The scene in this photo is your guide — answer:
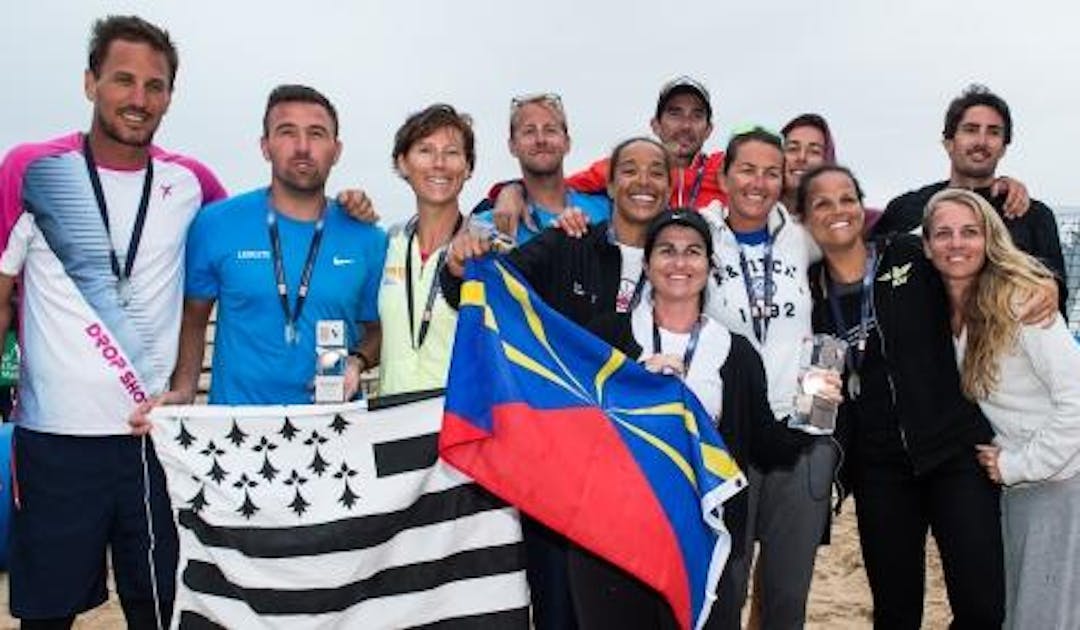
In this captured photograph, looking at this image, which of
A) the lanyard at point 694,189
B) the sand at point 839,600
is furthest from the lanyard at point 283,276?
the sand at point 839,600

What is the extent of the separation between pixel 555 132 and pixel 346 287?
157cm

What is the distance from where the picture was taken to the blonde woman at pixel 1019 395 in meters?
4.28

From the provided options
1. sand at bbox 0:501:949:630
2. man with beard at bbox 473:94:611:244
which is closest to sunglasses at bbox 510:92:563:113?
man with beard at bbox 473:94:611:244

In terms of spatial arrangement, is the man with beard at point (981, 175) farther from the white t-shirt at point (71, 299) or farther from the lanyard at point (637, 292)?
the white t-shirt at point (71, 299)

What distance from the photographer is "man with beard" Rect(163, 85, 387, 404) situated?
445 cm

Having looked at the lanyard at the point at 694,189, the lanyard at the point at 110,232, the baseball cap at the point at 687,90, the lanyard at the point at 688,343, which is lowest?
the lanyard at the point at 688,343

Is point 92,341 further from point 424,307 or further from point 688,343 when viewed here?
point 688,343

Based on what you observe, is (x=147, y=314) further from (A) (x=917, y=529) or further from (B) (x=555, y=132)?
(A) (x=917, y=529)

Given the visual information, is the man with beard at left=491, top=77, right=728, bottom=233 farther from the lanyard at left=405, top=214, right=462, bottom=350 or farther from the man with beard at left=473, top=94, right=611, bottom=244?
the lanyard at left=405, top=214, right=462, bottom=350

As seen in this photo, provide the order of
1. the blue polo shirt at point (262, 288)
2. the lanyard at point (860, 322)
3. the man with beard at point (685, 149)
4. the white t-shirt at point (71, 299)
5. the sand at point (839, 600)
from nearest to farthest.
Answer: the white t-shirt at point (71, 299) → the blue polo shirt at point (262, 288) → the lanyard at point (860, 322) → the man with beard at point (685, 149) → the sand at point (839, 600)

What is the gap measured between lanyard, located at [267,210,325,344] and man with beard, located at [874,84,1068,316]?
10.5 ft

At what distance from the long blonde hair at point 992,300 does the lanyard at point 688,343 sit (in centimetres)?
131

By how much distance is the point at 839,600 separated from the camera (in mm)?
7902

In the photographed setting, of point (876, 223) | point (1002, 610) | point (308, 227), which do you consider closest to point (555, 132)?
point (308, 227)
